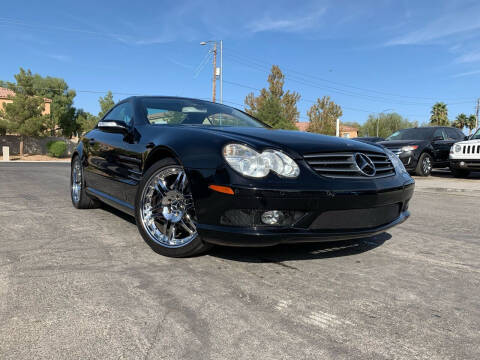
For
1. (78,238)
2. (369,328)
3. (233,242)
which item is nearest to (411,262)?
(369,328)

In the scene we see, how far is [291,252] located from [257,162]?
89 centimetres

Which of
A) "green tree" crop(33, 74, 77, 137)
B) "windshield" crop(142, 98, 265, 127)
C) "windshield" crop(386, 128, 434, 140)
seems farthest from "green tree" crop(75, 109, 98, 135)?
"windshield" crop(142, 98, 265, 127)

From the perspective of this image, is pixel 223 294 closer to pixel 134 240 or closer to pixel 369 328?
pixel 369 328

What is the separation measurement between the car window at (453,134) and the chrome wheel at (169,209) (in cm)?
1123

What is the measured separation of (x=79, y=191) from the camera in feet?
15.0

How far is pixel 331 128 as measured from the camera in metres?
41.8

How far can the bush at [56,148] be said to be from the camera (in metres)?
31.5

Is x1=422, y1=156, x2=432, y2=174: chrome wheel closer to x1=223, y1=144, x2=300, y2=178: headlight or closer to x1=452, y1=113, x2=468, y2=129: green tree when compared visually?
x1=223, y1=144, x2=300, y2=178: headlight

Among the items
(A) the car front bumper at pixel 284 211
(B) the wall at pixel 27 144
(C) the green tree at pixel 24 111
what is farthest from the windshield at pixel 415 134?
(B) the wall at pixel 27 144

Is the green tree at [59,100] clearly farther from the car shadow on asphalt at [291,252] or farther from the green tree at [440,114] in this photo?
the green tree at [440,114]

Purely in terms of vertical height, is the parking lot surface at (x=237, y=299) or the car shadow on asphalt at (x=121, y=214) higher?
the car shadow on asphalt at (x=121, y=214)

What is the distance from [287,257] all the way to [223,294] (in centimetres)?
79

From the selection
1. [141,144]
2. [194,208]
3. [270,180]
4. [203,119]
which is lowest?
[194,208]

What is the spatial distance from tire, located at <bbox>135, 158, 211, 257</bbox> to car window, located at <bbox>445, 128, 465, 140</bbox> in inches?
442
